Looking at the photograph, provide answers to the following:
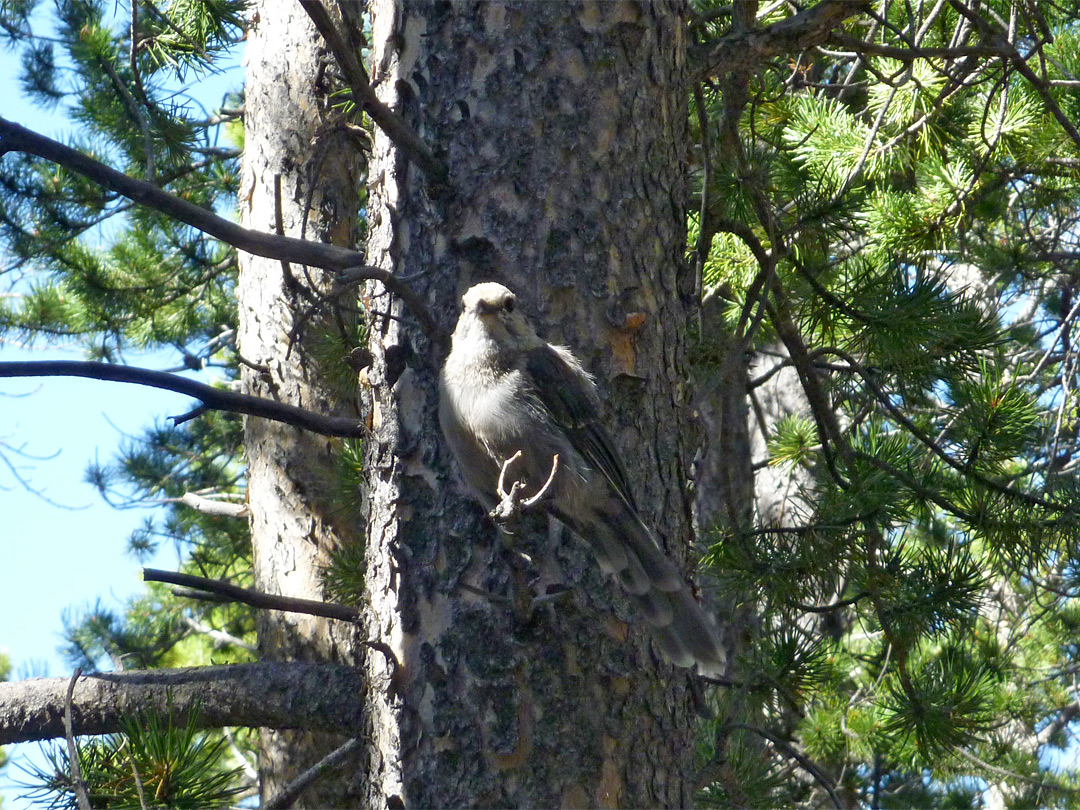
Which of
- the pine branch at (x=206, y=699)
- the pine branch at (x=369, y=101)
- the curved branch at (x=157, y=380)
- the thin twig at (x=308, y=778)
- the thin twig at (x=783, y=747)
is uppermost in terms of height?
the pine branch at (x=369, y=101)

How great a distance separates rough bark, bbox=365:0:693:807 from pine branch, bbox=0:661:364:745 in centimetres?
29

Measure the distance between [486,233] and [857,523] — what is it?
1610mm

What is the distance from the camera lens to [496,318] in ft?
7.29

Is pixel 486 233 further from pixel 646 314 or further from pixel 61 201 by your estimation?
pixel 61 201

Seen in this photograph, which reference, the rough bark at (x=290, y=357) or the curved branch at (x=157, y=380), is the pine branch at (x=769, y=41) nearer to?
the curved branch at (x=157, y=380)

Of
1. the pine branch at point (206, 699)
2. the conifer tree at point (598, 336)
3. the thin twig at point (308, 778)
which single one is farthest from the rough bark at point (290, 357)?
the thin twig at point (308, 778)

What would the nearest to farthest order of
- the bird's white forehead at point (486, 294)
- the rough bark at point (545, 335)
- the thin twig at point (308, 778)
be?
the rough bark at point (545, 335)
the bird's white forehead at point (486, 294)
the thin twig at point (308, 778)

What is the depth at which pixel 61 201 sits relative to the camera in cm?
567

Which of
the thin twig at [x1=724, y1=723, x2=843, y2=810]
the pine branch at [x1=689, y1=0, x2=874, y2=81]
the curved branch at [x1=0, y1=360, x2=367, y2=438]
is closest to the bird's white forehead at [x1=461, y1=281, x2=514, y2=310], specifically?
the curved branch at [x1=0, y1=360, x2=367, y2=438]

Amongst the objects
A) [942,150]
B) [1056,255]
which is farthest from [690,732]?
[1056,255]

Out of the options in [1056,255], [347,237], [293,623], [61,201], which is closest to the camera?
[293,623]

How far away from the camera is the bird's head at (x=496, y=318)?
2.17m

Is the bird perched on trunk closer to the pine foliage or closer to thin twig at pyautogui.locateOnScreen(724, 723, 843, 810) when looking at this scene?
thin twig at pyautogui.locateOnScreen(724, 723, 843, 810)

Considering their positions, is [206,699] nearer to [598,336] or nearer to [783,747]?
[598,336]
